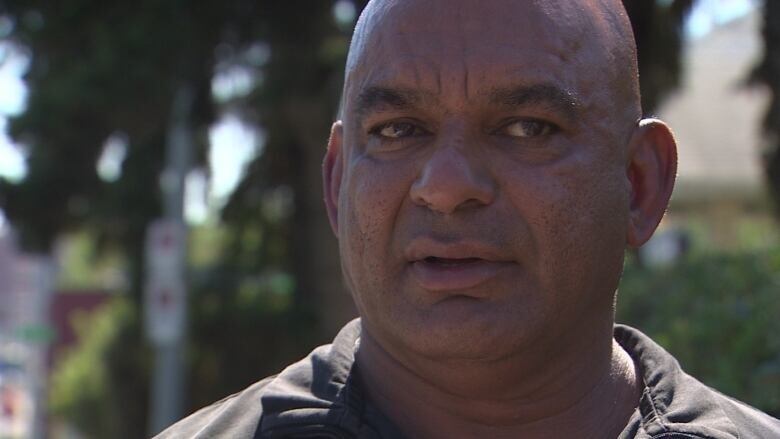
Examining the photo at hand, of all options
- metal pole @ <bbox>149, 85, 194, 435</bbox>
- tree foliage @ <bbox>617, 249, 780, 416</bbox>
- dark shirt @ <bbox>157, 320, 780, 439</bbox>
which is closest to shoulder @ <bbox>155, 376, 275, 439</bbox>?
dark shirt @ <bbox>157, 320, 780, 439</bbox>

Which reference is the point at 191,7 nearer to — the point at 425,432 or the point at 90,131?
the point at 90,131

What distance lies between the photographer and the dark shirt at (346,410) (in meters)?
1.76

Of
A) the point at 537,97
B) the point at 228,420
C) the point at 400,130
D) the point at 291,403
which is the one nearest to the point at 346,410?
the point at 291,403

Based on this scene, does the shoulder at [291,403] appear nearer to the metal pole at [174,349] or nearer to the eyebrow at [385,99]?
the eyebrow at [385,99]

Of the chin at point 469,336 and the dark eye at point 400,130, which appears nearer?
the chin at point 469,336

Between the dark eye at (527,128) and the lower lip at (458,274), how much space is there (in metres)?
0.20

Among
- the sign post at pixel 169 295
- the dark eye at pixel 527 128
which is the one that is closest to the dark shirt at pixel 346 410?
the dark eye at pixel 527 128

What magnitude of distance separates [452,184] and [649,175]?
452 mm

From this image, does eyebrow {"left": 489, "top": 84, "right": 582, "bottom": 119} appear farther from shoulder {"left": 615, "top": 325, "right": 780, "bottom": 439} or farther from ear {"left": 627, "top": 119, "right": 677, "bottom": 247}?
shoulder {"left": 615, "top": 325, "right": 780, "bottom": 439}

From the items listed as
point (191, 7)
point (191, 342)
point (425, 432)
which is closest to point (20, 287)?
point (191, 342)

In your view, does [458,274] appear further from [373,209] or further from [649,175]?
[649,175]

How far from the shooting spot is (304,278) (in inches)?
510

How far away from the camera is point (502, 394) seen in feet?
5.85

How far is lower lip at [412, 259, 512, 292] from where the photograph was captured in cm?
167
